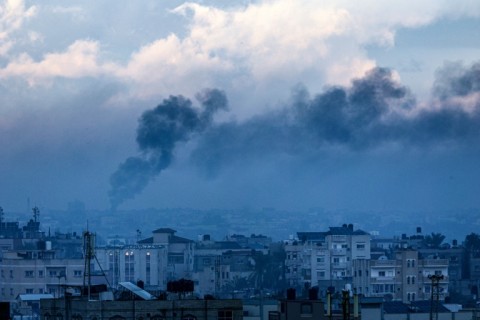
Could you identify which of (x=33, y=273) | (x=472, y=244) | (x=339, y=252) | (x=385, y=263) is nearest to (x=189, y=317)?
(x=33, y=273)

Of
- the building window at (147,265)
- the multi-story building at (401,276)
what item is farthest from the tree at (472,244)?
the multi-story building at (401,276)

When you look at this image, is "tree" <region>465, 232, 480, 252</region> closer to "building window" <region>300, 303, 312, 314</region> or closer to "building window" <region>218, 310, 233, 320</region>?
"building window" <region>300, 303, 312, 314</region>

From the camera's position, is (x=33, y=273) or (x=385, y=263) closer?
(x=33, y=273)

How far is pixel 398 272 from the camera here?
148250mm

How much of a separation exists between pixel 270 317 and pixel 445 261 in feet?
272

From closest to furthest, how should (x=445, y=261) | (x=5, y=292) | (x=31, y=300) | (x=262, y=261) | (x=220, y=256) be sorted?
1. (x=31, y=300)
2. (x=5, y=292)
3. (x=445, y=261)
4. (x=262, y=261)
5. (x=220, y=256)

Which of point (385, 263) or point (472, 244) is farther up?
point (472, 244)

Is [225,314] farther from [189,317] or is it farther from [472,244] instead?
[472,244]

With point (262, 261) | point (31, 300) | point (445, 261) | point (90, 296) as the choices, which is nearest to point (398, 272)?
point (445, 261)

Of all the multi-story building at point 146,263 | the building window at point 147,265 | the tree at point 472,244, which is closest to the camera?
the multi-story building at point 146,263

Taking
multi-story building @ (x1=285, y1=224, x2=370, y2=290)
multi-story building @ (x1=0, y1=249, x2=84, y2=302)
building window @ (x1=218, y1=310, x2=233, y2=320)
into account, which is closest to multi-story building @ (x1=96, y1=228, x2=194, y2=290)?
multi-story building @ (x1=285, y1=224, x2=370, y2=290)

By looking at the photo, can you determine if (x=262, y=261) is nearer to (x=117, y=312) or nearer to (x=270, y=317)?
(x=270, y=317)

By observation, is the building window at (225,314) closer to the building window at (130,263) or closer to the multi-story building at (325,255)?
the multi-story building at (325,255)

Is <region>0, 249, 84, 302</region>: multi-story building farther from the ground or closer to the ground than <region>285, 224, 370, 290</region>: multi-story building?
closer to the ground
